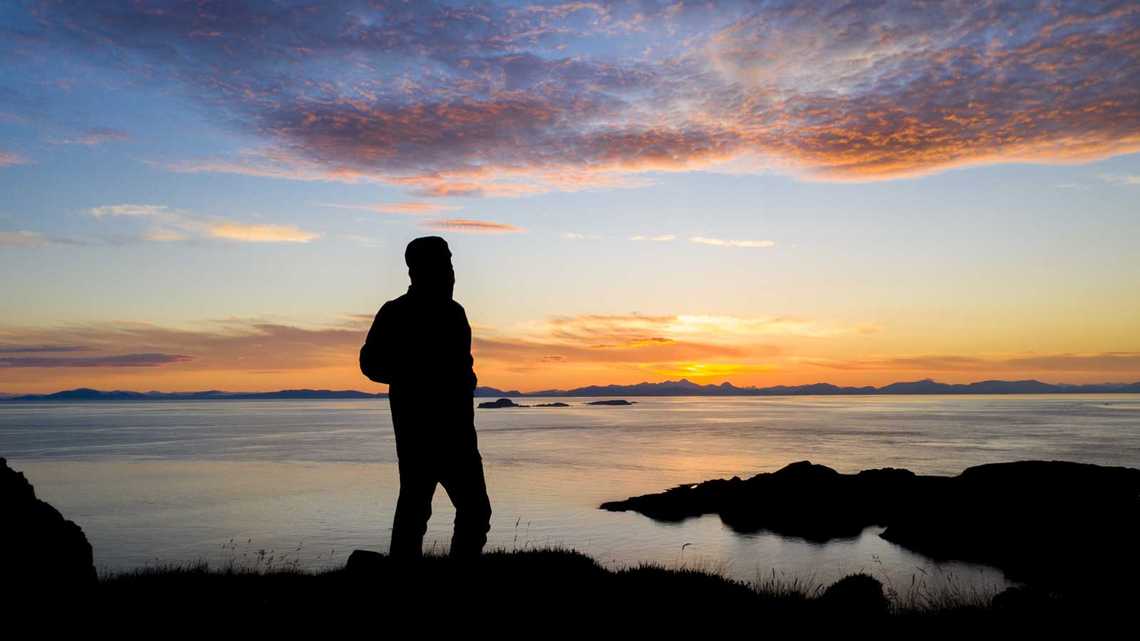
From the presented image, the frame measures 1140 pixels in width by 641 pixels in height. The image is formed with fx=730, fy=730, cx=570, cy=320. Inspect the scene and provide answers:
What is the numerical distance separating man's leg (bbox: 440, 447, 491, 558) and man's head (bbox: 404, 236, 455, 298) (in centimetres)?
176

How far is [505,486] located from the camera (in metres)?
48.1

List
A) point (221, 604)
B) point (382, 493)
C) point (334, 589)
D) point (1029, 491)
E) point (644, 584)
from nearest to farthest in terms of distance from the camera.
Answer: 1. point (221, 604)
2. point (334, 589)
3. point (644, 584)
4. point (1029, 491)
5. point (382, 493)

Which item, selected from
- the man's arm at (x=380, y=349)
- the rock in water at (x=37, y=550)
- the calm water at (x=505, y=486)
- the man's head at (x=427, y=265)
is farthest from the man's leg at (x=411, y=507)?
the calm water at (x=505, y=486)

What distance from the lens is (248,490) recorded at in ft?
150

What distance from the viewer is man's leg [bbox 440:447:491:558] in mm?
7551

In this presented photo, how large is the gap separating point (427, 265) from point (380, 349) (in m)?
1.00

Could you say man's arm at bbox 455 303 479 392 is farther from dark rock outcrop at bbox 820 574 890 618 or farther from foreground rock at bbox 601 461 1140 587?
foreground rock at bbox 601 461 1140 587

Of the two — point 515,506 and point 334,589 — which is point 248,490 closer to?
point 515,506

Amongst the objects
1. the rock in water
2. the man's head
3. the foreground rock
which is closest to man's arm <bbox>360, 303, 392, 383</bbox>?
the man's head

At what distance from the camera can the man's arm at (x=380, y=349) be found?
24.8 ft

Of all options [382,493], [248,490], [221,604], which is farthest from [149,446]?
[221,604]

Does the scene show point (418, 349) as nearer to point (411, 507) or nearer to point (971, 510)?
point (411, 507)

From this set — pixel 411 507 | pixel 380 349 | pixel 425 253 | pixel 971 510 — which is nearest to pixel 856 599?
pixel 411 507

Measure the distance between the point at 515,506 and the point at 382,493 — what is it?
916 centimetres
